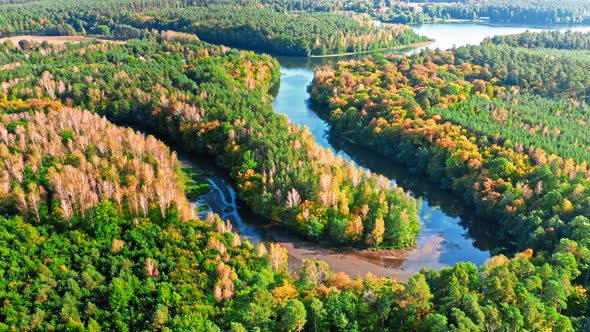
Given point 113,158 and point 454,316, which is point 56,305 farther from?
point 454,316

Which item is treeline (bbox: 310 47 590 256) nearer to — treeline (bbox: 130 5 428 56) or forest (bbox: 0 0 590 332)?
forest (bbox: 0 0 590 332)

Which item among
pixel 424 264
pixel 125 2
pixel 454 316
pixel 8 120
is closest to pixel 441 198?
pixel 424 264

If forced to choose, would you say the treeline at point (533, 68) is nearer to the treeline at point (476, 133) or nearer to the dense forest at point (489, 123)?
the dense forest at point (489, 123)

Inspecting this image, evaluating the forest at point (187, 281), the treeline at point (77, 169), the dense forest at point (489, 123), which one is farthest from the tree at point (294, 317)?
the dense forest at point (489, 123)

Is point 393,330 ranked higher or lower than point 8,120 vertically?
lower

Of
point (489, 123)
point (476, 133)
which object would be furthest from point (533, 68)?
point (476, 133)

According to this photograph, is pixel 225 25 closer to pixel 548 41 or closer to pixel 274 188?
pixel 548 41
